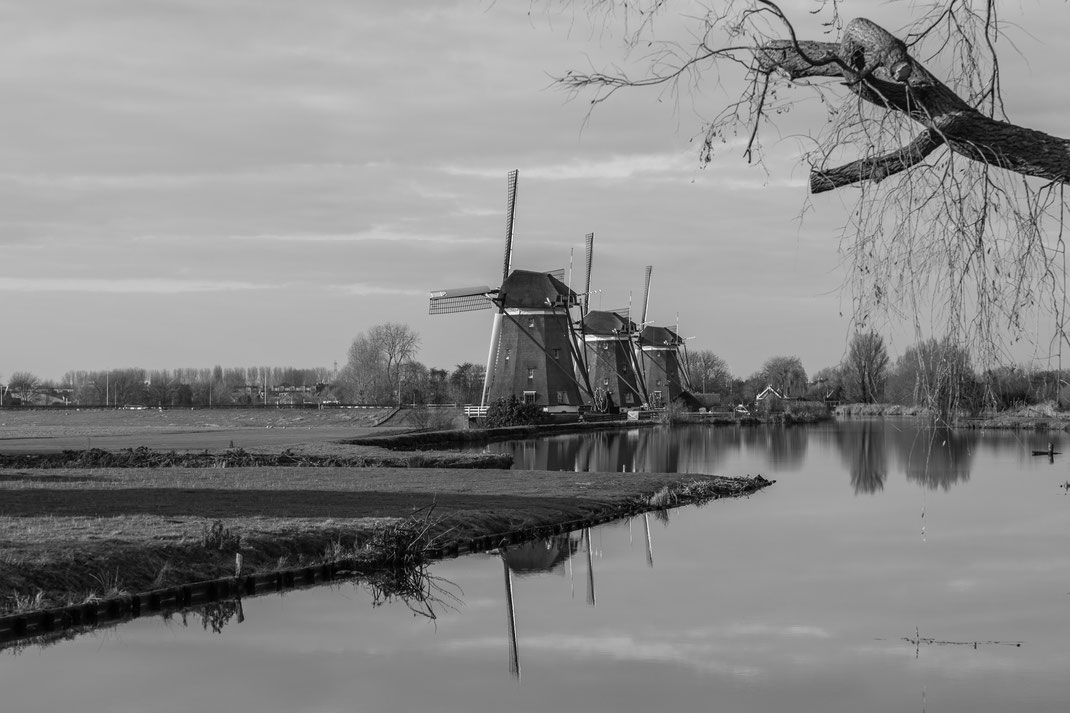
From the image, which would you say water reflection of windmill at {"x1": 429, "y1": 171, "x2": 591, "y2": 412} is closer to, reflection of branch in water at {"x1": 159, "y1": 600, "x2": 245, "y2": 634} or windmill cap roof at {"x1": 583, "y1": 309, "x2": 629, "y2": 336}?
windmill cap roof at {"x1": 583, "y1": 309, "x2": 629, "y2": 336}

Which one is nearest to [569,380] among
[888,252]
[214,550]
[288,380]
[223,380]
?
[214,550]

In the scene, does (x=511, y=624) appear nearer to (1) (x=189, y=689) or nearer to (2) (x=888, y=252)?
(1) (x=189, y=689)

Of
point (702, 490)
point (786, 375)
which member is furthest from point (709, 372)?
point (702, 490)

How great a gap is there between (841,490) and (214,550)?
70.6ft

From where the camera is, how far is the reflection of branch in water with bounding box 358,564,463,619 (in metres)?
14.0

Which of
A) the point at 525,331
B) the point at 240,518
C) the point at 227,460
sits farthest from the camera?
the point at 525,331

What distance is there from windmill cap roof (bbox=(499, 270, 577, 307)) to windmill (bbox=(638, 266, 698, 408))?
94.6 ft

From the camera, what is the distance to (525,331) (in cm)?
6669

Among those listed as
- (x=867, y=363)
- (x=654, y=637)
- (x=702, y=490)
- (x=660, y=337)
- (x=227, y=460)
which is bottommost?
(x=654, y=637)

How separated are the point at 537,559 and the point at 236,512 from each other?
16.1 ft

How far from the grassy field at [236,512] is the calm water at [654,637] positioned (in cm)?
105

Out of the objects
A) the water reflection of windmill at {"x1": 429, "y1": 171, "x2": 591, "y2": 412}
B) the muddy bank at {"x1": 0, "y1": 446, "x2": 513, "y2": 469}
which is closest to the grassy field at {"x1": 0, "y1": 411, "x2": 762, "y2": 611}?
the muddy bank at {"x1": 0, "y1": 446, "x2": 513, "y2": 469}

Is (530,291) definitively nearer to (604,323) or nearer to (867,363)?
(604,323)

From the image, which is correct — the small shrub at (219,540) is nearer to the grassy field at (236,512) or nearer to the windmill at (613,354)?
the grassy field at (236,512)
